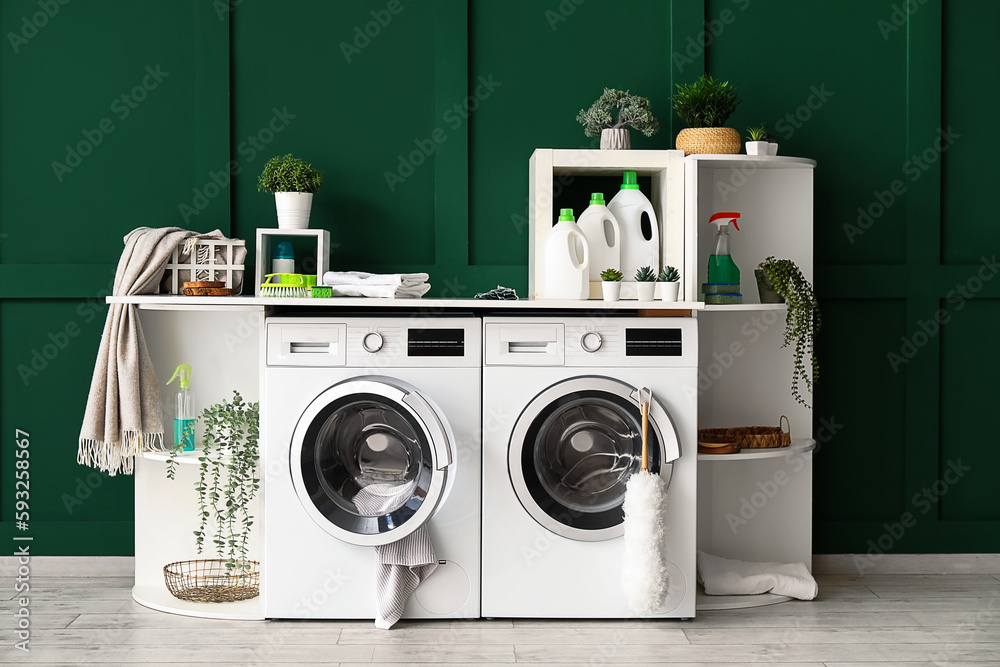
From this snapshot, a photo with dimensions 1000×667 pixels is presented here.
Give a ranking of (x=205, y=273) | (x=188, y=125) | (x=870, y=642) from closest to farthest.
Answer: (x=870, y=642) → (x=205, y=273) → (x=188, y=125)

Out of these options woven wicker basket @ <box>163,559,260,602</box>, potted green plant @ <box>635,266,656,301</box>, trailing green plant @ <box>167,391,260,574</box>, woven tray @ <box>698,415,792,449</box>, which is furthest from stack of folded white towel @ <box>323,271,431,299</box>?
woven tray @ <box>698,415,792,449</box>

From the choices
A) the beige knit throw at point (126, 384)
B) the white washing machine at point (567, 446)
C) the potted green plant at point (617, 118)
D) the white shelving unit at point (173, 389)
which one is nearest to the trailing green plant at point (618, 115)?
the potted green plant at point (617, 118)

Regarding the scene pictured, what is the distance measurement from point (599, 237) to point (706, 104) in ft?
2.02

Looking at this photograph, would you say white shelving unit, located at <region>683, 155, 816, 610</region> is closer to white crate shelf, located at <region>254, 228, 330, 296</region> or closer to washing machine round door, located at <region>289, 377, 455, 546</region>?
washing machine round door, located at <region>289, 377, 455, 546</region>

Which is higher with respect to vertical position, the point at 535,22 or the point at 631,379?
the point at 535,22

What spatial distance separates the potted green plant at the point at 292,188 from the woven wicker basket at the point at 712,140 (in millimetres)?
1318

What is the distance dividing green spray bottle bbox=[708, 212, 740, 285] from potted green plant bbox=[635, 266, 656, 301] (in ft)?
0.73

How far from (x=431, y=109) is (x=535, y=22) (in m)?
0.51

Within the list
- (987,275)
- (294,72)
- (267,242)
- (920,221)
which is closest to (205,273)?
(267,242)

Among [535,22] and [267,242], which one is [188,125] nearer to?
[267,242]

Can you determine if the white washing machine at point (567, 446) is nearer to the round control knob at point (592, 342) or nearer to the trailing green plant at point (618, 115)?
the round control knob at point (592, 342)

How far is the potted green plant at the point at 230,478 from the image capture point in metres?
2.83

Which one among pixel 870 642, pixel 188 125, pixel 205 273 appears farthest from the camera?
pixel 188 125

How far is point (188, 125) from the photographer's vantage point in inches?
129
